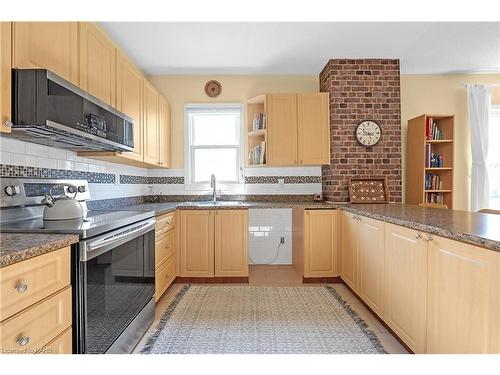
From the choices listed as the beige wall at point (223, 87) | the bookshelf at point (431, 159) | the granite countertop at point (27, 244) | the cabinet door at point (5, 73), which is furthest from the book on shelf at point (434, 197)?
the cabinet door at point (5, 73)

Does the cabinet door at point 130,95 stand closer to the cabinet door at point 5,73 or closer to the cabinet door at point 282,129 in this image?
the cabinet door at point 5,73

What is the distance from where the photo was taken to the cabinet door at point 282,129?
11.4 ft

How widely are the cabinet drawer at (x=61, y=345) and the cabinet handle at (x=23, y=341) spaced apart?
83 mm

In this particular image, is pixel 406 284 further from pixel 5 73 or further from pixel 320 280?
pixel 5 73

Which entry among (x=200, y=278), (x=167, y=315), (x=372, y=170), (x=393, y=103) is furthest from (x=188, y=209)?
(x=393, y=103)

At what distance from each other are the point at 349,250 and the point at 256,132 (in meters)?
1.85

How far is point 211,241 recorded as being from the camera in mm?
3123

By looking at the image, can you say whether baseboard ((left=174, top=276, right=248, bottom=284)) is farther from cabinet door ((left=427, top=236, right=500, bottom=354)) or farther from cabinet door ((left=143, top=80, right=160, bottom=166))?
cabinet door ((left=427, top=236, right=500, bottom=354))

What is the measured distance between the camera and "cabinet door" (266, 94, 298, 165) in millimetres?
3461

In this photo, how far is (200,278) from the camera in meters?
3.12

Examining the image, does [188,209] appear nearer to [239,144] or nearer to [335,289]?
[239,144]

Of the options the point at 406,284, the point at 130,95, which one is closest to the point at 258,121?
the point at 130,95

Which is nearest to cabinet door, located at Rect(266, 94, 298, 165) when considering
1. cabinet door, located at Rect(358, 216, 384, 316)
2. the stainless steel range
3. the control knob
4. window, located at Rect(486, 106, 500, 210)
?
cabinet door, located at Rect(358, 216, 384, 316)
